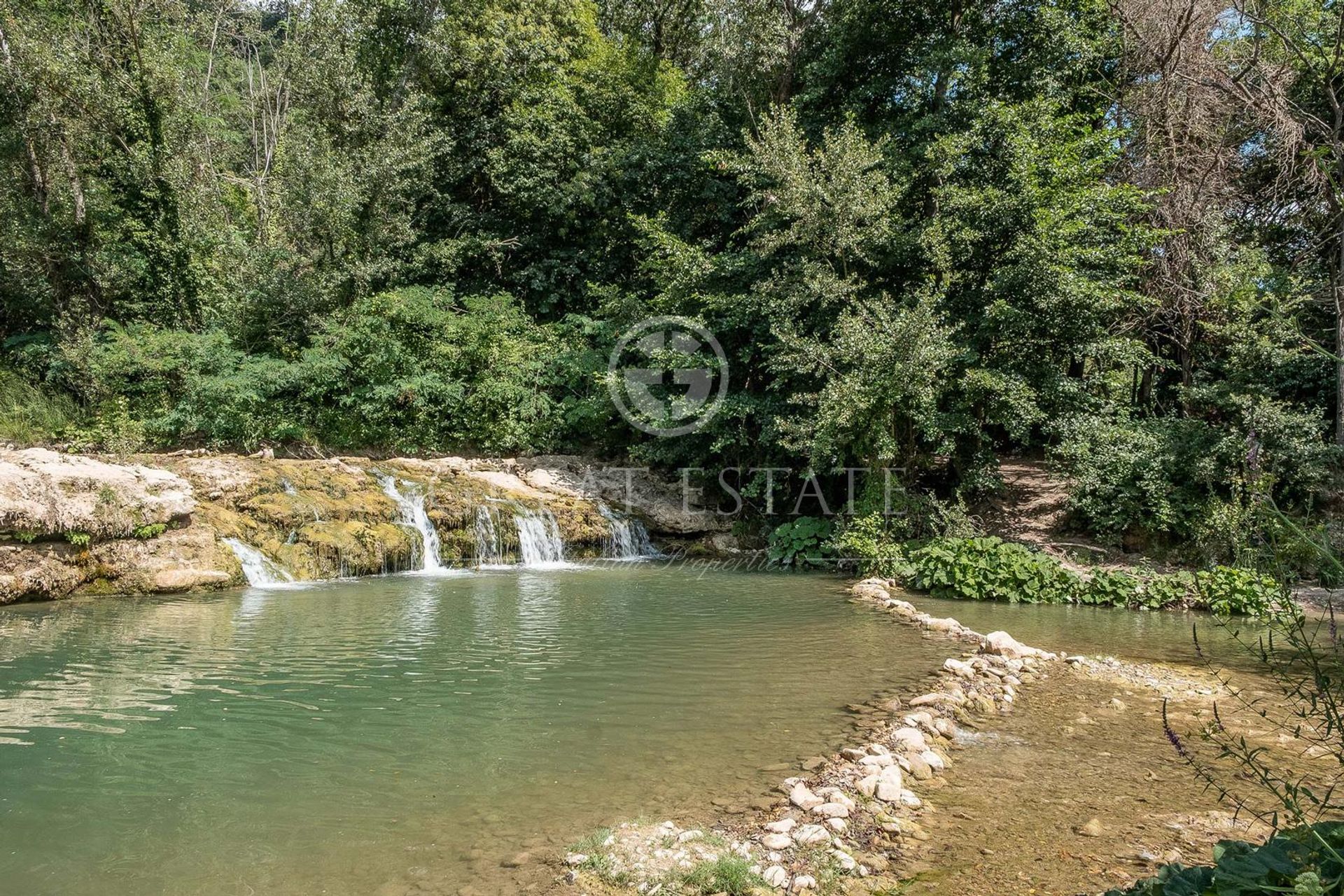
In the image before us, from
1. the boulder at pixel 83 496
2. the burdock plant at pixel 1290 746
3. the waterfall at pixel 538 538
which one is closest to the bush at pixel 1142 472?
the burdock plant at pixel 1290 746

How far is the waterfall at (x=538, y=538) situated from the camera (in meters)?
14.7

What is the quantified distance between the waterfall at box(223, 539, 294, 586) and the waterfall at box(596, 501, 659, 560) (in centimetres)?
587

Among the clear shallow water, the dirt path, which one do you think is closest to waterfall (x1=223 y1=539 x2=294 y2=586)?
the clear shallow water

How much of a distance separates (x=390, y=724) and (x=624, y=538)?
410 inches

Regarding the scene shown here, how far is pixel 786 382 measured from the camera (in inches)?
600

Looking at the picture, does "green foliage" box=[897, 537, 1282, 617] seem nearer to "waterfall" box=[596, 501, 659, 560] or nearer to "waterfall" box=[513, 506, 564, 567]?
"waterfall" box=[596, 501, 659, 560]

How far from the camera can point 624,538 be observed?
623 inches

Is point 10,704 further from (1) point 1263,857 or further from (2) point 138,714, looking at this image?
(1) point 1263,857

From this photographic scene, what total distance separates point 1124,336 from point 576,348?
12216 mm

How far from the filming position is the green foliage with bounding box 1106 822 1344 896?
72.4 inches

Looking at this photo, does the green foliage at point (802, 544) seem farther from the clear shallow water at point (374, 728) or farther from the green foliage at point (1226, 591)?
the green foliage at point (1226, 591)

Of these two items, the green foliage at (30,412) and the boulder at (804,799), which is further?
the green foliage at (30,412)

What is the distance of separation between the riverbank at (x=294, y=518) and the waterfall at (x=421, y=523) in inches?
1.1

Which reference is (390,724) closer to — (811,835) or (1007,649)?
(811,835)
